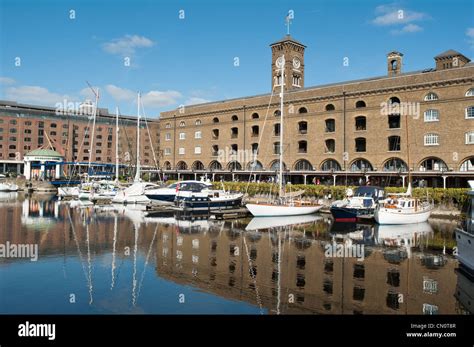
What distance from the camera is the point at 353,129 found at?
51.3 m

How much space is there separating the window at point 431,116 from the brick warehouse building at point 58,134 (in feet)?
219

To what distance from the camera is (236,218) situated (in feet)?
120

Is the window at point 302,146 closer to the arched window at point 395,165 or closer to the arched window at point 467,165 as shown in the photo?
the arched window at point 395,165

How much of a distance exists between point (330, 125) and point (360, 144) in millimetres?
5103

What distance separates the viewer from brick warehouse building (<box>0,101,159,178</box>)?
352 ft

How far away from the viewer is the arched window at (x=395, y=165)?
1838 inches

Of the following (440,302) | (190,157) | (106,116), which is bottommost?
(440,302)

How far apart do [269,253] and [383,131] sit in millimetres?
33513

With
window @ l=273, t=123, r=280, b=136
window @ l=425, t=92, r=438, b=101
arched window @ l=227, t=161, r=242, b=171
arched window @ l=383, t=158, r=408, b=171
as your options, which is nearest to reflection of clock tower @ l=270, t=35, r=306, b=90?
window @ l=273, t=123, r=280, b=136

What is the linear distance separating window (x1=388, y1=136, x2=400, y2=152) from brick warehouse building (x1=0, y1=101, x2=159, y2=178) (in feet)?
205

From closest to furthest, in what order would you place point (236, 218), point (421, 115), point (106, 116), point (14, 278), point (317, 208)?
1. point (14, 278)
2. point (236, 218)
3. point (317, 208)
4. point (421, 115)
5. point (106, 116)
